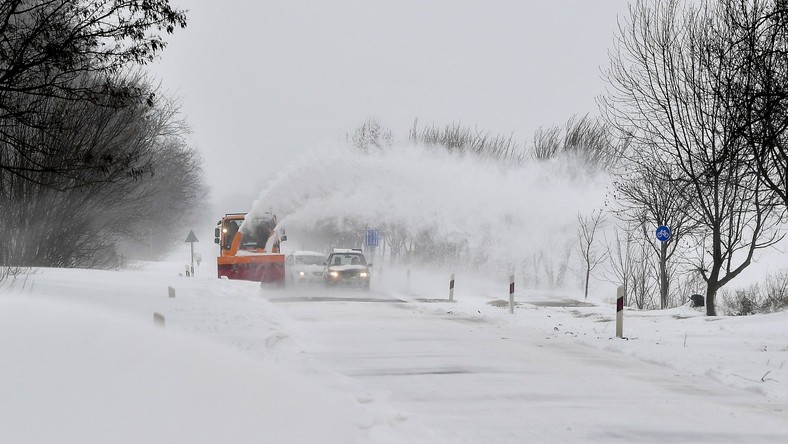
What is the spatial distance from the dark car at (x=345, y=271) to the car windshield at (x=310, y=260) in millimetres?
990

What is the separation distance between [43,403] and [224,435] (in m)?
1.09

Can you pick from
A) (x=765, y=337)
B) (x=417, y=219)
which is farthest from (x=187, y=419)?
(x=417, y=219)

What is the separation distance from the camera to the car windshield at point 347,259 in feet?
Answer: 82.8

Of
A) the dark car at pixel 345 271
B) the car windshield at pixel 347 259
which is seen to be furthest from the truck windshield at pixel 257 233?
the car windshield at pixel 347 259

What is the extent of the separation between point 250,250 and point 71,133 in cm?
666

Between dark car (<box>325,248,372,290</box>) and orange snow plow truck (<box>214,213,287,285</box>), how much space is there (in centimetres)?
220

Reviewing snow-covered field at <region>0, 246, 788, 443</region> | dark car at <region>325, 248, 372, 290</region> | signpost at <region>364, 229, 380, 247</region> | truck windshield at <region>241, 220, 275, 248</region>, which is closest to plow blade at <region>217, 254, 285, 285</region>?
truck windshield at <region>241, 220, 275, 248</region>

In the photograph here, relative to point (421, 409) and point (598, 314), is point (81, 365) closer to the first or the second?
point (421, 409)

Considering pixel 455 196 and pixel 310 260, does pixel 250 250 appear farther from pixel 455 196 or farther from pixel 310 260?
pixel 455 196

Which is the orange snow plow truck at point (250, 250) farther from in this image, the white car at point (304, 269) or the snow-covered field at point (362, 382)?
the snow-covered field at point (362, 382)

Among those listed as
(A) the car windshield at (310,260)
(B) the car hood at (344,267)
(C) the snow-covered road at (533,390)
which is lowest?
(C) the snow-covered road at (533,390)

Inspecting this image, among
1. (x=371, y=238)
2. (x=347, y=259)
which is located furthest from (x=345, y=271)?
(x=371, y=238)

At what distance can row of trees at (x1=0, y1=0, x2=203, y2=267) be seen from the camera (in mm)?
11773

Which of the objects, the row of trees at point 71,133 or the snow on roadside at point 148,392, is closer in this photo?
the snow on roadside at point 148,392
